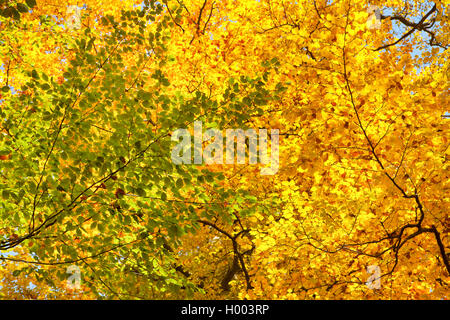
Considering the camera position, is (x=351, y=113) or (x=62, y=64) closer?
(x=351, y=113)

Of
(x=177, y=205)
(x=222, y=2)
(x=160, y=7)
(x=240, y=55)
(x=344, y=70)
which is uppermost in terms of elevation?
(x=222, y=2)

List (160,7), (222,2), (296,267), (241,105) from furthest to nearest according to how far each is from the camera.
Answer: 1. (222,2)
2. (296,267)
3. (160,7)
4. (241,105)

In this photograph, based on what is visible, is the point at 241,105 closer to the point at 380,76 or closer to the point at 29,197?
the point at 380,76

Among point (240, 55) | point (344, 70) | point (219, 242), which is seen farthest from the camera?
point (219, 242)

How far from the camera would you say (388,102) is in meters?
4.72

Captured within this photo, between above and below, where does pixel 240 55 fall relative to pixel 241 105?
above

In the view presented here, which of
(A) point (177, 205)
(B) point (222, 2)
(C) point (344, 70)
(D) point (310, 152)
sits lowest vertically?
(A) point (177, 205)

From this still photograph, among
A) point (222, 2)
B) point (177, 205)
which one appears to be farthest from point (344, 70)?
point (222, 2)

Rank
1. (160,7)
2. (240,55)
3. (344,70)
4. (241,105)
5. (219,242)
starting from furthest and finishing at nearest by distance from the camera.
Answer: (219,242)
(240,55)
(160,7)
(241,105)
(344,70)

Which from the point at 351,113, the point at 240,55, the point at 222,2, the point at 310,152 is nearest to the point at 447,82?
the point at 351,113

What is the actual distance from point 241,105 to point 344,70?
118 centimetres

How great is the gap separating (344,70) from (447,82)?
119cm

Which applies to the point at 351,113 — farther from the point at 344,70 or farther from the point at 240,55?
the point at 240,55

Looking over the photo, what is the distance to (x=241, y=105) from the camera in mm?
4609
